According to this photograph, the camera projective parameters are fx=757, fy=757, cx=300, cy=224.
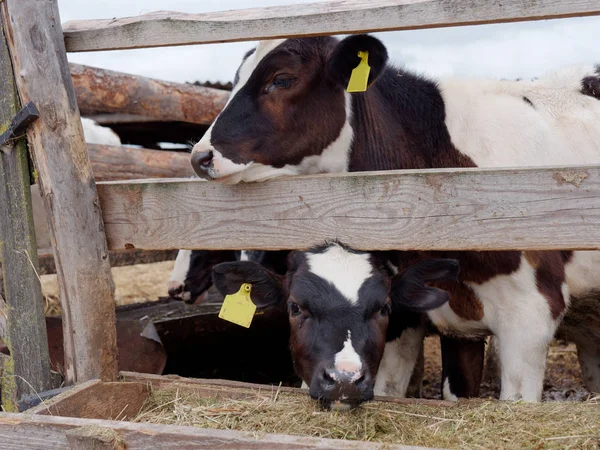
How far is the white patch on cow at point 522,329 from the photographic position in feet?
13.1

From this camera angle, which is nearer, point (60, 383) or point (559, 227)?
point (559, 227)

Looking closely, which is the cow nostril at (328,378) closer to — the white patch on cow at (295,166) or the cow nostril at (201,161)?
the white patch on cow at (295,166)

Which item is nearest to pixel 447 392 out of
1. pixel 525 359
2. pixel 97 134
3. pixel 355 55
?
pixel 525 359

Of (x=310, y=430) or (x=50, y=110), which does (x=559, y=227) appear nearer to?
(x=310, y=430)

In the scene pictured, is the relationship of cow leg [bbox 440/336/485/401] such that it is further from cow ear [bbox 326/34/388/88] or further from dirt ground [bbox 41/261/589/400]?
cow ear [bbox 326/34/388/88]

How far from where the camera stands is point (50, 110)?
3.37 m

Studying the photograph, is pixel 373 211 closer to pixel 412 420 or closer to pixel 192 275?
pixel 412 420

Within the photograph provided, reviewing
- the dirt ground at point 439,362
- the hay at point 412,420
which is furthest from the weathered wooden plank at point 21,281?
the dirt ground at point 439,362

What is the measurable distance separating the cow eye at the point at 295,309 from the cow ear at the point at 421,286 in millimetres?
496

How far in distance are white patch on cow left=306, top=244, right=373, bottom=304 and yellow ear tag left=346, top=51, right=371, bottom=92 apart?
848mm

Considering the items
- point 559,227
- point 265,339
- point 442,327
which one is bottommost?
point 265,339

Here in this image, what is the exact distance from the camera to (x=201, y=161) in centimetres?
359

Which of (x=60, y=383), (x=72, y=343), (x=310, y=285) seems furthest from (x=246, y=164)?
(x=60, y=383)

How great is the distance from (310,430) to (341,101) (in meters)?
1.94
